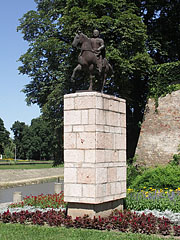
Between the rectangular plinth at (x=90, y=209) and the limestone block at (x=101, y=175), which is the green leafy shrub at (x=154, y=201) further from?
the limestone block at (x=101, y=175)

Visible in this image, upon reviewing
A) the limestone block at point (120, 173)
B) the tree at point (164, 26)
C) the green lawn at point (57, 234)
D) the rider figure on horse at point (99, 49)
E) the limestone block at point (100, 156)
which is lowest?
the green lawn at point (57, 234)

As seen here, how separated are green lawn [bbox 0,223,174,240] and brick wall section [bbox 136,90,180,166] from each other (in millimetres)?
12678

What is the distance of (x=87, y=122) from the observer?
10.1 metres

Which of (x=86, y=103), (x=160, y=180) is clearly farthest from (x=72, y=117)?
(x=160, y=180)

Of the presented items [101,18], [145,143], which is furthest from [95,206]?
[101,18]

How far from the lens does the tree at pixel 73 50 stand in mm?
21844

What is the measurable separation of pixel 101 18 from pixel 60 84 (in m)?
5.23

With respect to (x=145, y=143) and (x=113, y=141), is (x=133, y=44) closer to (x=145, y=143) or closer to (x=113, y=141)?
(x=145, y=143)

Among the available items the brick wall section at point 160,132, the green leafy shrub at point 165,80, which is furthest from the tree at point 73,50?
the brick wall section at point 160,132

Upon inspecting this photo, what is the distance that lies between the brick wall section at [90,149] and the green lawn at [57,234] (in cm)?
102

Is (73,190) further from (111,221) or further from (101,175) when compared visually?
(111,221)

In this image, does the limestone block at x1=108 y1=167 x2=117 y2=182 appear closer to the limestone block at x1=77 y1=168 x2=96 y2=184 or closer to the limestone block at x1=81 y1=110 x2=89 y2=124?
the limestone block at x1=77 y1=168 x2=96 y2=184

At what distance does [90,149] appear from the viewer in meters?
9.94

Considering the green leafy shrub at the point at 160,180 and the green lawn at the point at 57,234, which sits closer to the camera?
the green lawn at the point at 57,234
